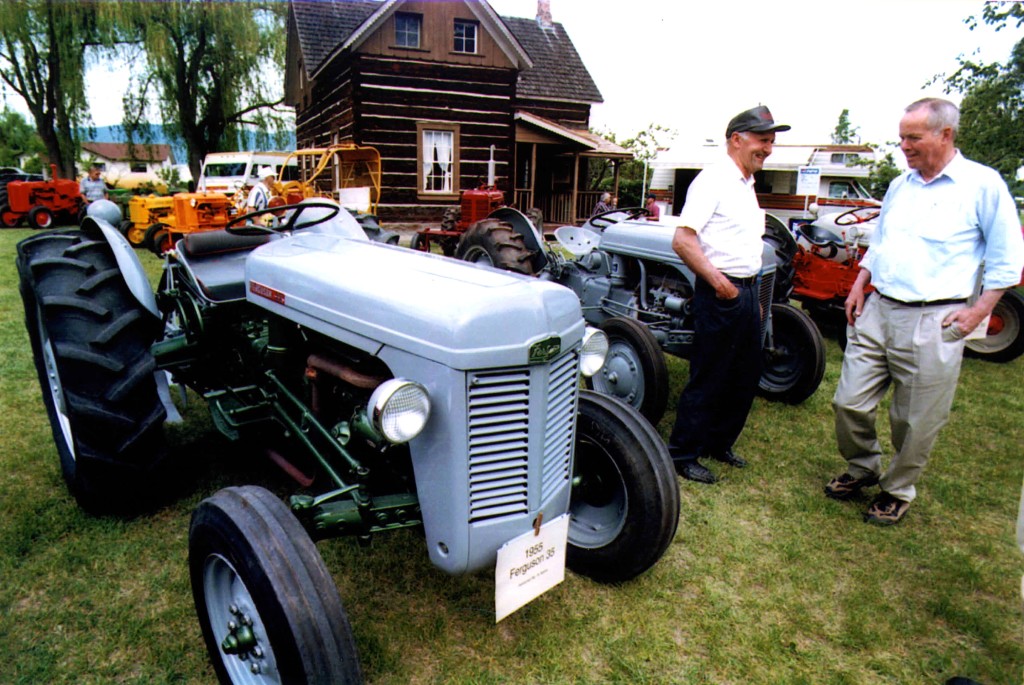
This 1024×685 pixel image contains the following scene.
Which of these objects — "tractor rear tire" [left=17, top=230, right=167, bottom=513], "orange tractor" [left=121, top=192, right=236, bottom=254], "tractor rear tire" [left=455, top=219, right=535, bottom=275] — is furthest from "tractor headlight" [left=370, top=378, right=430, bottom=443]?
"orange tractor" [left=121, top=192, right=236, bottom=254]

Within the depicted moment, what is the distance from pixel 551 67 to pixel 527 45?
121cm

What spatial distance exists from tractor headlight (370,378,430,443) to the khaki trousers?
236 centimetres

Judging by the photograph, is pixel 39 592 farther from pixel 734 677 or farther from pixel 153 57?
pixel 153 57

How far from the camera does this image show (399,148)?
15328 millimetres

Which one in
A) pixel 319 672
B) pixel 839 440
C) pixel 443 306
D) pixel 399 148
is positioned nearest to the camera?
pixel 319 672

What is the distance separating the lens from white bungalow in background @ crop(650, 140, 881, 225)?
72.8 ft

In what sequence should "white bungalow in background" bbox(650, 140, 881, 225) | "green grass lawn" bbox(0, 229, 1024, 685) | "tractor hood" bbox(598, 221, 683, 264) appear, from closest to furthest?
"green grass lawn" bbox(0, 229, 1024, 685), "tractor hood" bbox(598, 221, 683, 264), "white bungalow in background" bbox(650, 140, 881, 225)

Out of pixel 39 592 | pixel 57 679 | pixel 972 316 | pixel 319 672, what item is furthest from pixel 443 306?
pixel 972 316

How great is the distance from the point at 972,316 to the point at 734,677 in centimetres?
184

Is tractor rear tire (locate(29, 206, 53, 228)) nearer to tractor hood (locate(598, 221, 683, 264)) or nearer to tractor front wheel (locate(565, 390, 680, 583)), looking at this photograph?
tractor hood (locate(598, 221, 683, 264))

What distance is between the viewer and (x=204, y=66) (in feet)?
68.0

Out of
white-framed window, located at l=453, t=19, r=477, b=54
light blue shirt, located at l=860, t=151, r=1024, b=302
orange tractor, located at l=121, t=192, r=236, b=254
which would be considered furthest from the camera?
white-framed window, located at l=453, t=19, r=477, b=54

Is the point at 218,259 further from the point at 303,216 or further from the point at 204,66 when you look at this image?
the point at 204,66

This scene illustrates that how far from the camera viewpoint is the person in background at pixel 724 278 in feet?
10.8
